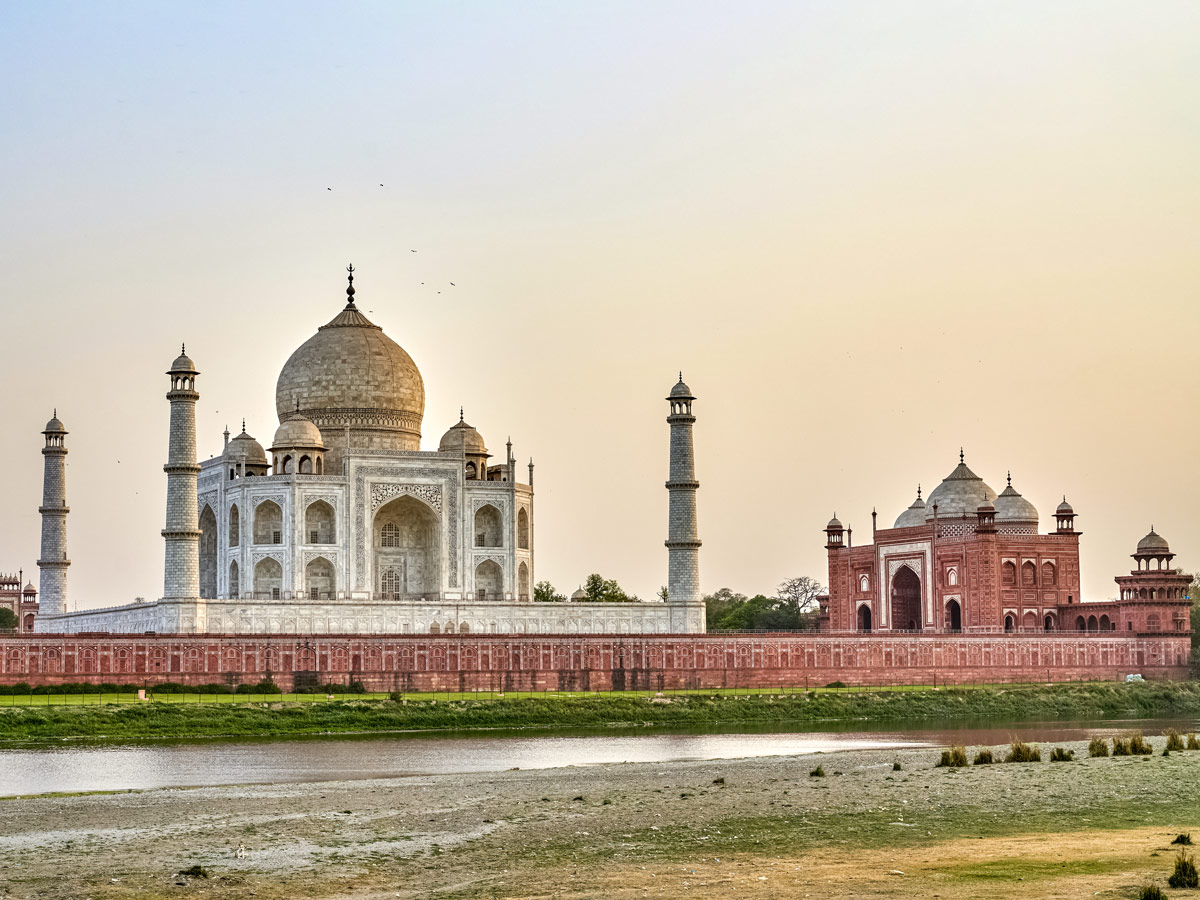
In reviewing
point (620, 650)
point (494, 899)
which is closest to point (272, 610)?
point (620, 650)

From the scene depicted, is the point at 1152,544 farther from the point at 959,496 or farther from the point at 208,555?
the point at 208,555

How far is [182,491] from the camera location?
4566 centimetres

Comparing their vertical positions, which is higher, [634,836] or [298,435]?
[298,435]

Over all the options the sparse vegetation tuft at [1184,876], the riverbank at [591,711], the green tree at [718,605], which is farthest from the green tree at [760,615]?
the sparse vegetation tuft at [1184,876]

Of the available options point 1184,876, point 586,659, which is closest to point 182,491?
point 586,659

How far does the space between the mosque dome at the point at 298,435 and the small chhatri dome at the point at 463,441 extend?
4.06 m

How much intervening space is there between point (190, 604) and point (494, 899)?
106ft

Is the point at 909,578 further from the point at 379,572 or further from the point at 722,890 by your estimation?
the point at 722,890

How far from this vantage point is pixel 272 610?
1828 inches

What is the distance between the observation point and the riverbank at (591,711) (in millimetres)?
35281

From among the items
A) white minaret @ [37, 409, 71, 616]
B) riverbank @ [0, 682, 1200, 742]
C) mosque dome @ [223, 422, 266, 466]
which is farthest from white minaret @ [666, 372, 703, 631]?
white minaret @ [37, 409, 71, 616]

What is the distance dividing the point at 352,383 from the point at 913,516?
77.7 feet

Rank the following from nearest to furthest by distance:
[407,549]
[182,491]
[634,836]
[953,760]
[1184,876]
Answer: [1184,876] → [634,836] → [953,760] → [182,491] → [407,549]

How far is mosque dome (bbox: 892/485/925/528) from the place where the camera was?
66.0 m
